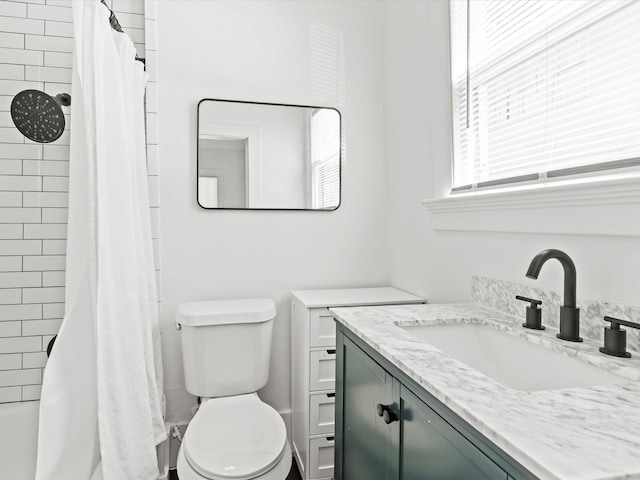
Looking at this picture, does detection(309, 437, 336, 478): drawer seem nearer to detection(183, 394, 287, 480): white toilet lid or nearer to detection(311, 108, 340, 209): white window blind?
detection(183, 394, 287, 480): white toilet lid

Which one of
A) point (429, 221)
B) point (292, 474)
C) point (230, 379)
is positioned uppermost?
point (429, 221)

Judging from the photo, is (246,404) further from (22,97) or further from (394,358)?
(22,97)

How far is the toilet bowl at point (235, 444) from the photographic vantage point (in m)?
1.42

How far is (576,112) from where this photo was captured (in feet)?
3.92

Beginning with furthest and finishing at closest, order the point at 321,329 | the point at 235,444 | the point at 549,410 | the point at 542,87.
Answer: the point at 321,329
the point at 235,444
the point at 542,87
the point at 549,410

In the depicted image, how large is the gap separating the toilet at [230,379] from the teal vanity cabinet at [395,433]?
0.31 meters

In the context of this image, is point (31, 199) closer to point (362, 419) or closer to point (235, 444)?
point (235, 444)

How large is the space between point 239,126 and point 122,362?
131 cm

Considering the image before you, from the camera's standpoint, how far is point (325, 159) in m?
2.37

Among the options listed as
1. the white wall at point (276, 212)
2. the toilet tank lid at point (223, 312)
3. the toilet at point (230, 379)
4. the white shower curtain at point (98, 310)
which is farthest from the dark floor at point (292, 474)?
the toilet tank lid at point (223, 312)

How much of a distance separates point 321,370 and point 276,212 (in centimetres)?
87

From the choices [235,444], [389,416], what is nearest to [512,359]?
[389,416]

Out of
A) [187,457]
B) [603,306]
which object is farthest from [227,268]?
[603,306]

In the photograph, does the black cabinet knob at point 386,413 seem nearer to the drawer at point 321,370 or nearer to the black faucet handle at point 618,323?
the black faucet handle at point 618,323
